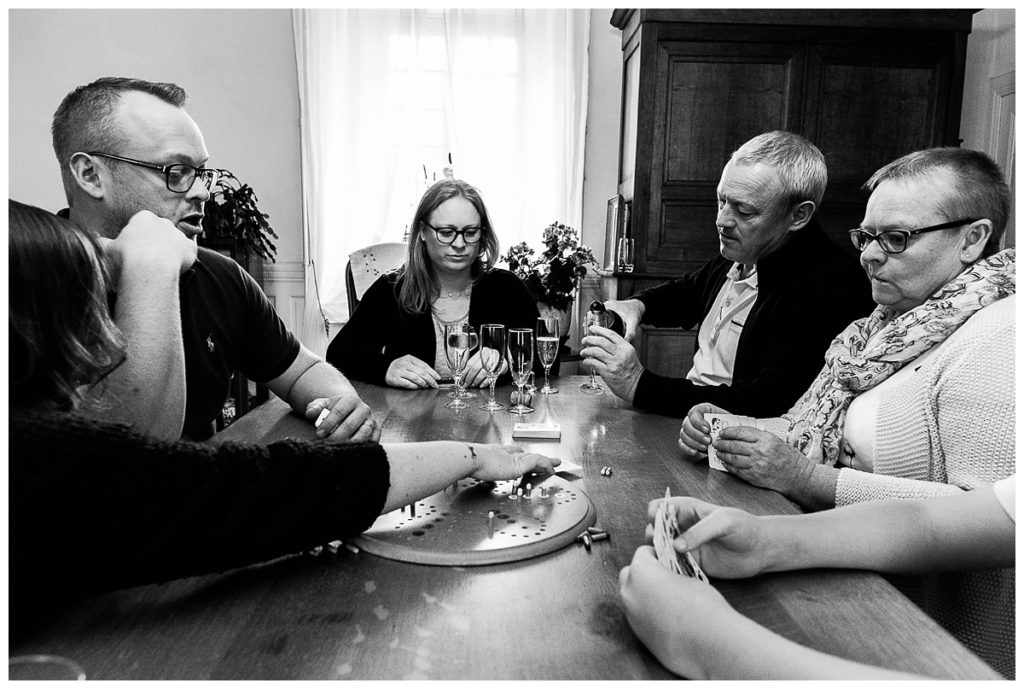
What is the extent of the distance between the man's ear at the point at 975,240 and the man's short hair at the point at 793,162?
2.33 ft

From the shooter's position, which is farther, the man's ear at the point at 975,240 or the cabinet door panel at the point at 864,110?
the cabinet door panel at the point at 864,110

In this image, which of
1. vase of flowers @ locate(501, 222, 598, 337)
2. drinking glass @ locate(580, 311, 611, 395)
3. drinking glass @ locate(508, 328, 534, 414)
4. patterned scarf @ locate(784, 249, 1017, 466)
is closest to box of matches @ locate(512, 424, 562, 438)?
drinking glass @ locate(508, 328, 534, 414)

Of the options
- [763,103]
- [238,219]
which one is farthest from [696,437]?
[238,219]

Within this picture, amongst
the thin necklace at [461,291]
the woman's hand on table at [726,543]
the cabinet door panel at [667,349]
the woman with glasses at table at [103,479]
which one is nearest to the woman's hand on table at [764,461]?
the woman's hand on table at [726,543]

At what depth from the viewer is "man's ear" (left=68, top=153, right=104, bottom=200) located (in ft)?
5.60

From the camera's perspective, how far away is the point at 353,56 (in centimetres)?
462

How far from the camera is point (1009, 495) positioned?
38.4 inches

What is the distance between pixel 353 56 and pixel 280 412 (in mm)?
3416

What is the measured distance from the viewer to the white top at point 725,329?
2373 mm

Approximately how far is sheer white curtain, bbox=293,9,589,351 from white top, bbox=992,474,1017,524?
12.7 feet

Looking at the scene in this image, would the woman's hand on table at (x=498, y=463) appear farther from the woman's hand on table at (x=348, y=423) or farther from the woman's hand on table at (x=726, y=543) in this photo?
the woman's hand on table at (x=348, y=423)

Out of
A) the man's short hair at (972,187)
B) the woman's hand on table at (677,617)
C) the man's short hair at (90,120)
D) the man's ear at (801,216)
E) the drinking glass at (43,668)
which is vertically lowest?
the drinking glass at (43,668)

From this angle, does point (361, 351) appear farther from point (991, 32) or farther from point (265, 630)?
point (991, 32)

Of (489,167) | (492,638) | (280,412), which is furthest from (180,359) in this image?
(489,167)
